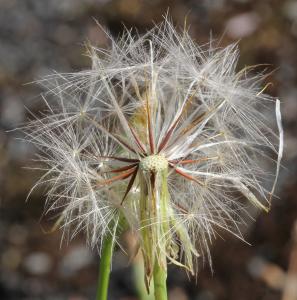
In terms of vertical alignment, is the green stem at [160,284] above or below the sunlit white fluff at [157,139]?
below

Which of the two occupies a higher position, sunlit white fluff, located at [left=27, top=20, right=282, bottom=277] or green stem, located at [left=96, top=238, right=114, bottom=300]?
sunlit white fluff, located at [left=27, top=20, right=282, bottom=277]

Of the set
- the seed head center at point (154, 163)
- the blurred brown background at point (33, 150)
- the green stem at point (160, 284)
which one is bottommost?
the green stem at point (160, 284)

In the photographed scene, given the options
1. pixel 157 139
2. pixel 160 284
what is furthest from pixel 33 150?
pixel 160 284

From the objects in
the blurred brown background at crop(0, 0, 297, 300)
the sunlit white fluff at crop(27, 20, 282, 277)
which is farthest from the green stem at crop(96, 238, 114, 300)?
the blurred brown background at crop(0, 0, 297, 300)

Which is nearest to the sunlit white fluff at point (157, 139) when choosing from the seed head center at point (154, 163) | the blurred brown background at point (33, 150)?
the seed head center at point (154, 163)

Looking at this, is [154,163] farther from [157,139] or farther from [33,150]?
[33,150]

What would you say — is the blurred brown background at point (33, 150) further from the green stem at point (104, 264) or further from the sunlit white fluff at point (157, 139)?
the green stem at point (104, 264)

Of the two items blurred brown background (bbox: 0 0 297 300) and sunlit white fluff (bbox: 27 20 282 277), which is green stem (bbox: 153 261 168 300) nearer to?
sunlit white fluff (bbox: 27 20 282 277)
